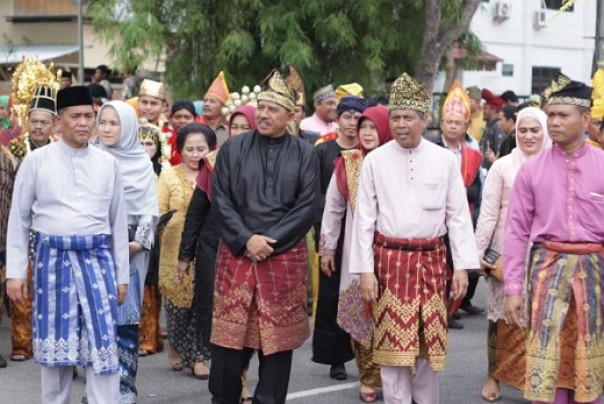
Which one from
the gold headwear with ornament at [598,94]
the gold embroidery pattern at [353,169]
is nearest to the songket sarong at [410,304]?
the gold embroidery pattern at [353,169]

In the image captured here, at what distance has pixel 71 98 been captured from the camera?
621 cm

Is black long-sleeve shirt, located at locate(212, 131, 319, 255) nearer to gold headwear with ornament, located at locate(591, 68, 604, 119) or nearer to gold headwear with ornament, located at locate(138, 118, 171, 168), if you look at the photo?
gold headwear with ornament, located at locate(591, 68, 604, 119)

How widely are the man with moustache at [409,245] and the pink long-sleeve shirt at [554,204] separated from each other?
0.46 meters

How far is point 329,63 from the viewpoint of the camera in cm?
1659

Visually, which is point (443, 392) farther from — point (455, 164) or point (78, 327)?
point (78, 327)

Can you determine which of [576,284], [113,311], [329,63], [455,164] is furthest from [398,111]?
[329,63]

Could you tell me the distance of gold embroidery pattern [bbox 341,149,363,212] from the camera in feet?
24.7

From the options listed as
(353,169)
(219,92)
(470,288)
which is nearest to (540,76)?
(470,288)

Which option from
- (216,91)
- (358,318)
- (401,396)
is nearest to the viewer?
(401,396)

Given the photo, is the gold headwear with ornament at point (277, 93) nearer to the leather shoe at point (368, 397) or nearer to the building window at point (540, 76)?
the leather shoe at point (368, 397)

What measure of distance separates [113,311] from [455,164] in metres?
2.12

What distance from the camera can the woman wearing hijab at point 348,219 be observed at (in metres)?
7.55

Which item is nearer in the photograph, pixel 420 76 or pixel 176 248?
pixel 176 248


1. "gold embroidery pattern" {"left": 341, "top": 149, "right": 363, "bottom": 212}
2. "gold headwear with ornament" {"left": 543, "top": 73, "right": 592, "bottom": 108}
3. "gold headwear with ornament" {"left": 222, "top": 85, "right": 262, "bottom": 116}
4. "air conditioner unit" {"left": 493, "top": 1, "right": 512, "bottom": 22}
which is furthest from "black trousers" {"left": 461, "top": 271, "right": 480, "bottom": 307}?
"air conditioner unit" {"left": 493, "top": 1, "right": 512, "bottom": 22}
